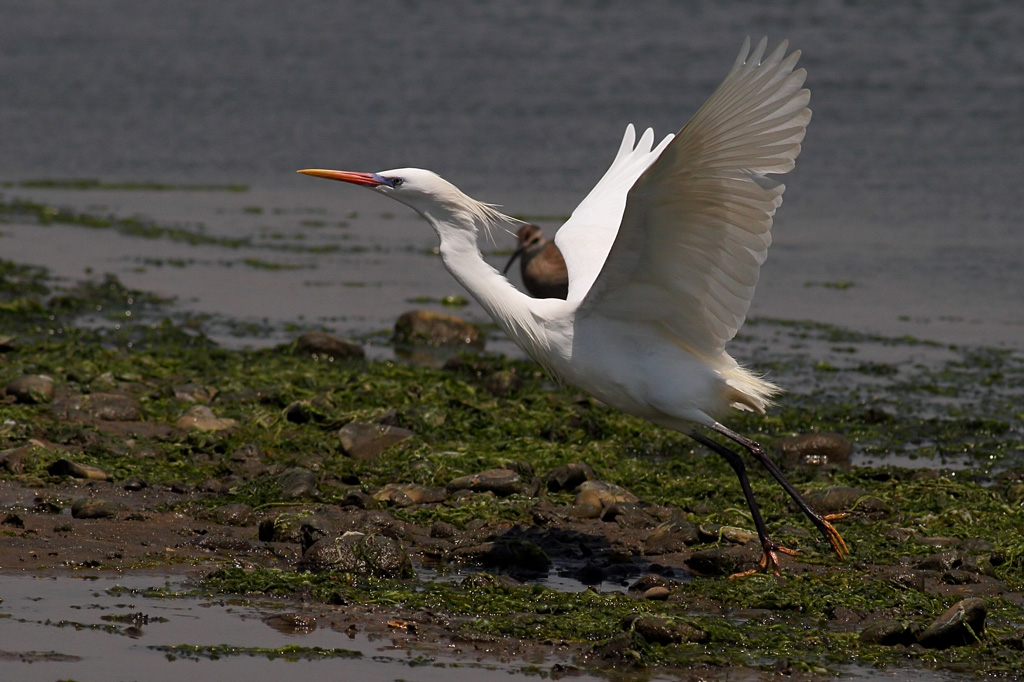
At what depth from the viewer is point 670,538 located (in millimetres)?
6145

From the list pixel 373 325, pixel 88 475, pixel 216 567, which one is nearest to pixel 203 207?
pixel 373 325

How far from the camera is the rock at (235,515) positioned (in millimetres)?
6094

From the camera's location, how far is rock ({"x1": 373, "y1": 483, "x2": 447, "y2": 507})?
649 cm

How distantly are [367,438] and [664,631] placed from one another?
117 inches

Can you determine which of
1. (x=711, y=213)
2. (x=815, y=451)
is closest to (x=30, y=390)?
(x=711, y=213)

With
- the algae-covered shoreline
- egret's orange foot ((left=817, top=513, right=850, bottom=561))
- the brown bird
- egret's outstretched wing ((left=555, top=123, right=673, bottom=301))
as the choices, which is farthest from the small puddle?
A: the brown bird

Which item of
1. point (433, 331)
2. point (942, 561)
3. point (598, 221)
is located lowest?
point (942, 561)

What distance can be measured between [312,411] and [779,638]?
12.0 feet

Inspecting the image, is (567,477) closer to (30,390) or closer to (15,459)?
(15,459)

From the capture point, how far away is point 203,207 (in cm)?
1530

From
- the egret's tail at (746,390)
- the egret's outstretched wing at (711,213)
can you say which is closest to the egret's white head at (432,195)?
the egret's outstretched wing at (711,213)

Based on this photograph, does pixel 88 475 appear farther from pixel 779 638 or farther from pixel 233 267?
pixel 233 267

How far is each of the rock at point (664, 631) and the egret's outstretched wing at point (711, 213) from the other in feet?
5.44

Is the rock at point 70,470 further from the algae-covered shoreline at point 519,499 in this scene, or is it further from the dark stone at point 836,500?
the dark stone at point 836,500
